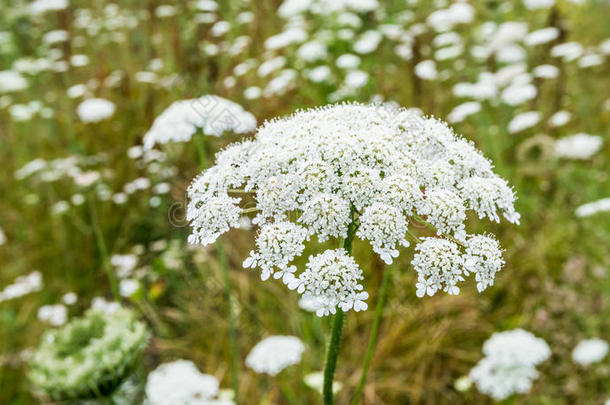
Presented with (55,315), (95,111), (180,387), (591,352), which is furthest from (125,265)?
(591,352)

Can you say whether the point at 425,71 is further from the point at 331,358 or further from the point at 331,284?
the point at 331,284

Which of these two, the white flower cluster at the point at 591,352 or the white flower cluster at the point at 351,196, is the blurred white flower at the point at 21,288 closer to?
the white flower cluster at the point at 351,196

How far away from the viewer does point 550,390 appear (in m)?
3.03

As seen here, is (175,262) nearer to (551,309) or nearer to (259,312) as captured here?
(259,312)

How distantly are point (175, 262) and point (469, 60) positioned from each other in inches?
172

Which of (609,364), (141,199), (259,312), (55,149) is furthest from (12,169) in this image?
(609,364)

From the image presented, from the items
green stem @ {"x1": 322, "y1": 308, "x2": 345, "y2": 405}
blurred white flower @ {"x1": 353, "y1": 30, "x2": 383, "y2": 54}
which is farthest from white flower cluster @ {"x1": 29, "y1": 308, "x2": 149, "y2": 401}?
blurred white flower @ {"x1": 353, "y1": 30, "x2": 383, "y2": 54}

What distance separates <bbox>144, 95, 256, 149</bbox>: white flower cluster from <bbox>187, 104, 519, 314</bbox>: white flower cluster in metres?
0.72

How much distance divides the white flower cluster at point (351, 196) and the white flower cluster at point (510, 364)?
118 centimetres

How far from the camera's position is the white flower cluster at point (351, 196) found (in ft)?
4.61

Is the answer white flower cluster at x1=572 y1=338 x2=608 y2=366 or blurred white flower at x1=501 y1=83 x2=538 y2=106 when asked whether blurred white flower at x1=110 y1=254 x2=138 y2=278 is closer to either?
white flower cluster at x1=572 y1=338 x2=608 y2=366

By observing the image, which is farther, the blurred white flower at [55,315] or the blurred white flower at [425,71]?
the blurred white flower at [425,71]

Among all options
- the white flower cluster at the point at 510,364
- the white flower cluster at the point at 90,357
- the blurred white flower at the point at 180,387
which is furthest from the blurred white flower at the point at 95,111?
the white flower cluster at the point at 510,364

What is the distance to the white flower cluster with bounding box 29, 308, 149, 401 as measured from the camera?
202cm
